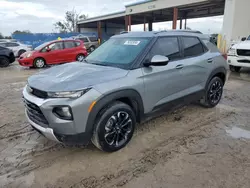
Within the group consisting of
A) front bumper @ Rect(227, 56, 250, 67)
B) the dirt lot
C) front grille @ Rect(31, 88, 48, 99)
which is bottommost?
the dirt lot

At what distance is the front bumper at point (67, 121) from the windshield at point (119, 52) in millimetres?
921

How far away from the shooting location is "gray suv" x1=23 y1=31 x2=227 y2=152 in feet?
8.46

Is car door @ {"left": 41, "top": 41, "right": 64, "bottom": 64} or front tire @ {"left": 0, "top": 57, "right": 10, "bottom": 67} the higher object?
car door @ {"left": 41, "top": 41, "right": 64, "bottom": 64}

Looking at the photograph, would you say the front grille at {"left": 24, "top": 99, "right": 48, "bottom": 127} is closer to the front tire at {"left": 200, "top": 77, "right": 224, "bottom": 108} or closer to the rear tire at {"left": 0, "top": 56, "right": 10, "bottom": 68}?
the front tire at {"left": 200, "top": 77, "right": 224, "bottom": 108}

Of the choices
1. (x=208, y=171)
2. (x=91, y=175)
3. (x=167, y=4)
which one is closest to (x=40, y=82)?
(x=91, y=175)

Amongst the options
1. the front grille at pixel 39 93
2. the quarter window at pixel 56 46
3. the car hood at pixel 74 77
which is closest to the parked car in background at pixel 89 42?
the quarter window at pixel 56 46

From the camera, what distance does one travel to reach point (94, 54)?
13.3 ft

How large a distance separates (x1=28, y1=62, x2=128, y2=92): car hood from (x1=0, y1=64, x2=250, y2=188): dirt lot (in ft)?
3.45

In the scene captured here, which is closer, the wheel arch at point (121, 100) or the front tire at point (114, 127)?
the wheel arch at point (121, 100)

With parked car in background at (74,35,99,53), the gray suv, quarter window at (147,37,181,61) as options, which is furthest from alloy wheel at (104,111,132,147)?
parked car in background at (74,35,99,53)

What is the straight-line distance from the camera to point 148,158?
2.96 meters

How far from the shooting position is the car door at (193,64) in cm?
393

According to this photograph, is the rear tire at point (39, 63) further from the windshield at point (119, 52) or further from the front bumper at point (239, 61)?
the front bumper at point (239, 61)

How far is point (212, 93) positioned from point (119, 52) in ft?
8.06
